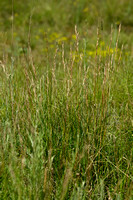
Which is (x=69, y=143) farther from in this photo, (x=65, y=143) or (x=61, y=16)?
(x=61, y=16)

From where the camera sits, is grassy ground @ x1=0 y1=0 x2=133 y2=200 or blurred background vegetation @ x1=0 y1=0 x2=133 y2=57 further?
blurred background vegetation @ x1=0 y1=0 x2=133 y2=57

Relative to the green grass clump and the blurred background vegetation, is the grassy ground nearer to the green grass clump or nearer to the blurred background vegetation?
the green grass clump

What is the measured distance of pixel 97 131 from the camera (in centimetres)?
185

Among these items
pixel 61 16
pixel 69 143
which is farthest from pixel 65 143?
pixel 61 16

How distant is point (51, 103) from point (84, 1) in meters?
5.19

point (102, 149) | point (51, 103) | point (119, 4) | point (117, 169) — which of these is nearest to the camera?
point (117, 169)

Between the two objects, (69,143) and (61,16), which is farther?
(61,16)

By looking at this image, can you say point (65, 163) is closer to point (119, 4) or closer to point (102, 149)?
point (102, 149)

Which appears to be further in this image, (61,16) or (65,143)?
(61,16)

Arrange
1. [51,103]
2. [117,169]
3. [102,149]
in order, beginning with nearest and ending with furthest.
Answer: [117,169], [102,149], [51,103]

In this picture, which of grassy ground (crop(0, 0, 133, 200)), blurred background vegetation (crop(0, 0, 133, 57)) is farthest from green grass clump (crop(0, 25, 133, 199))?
blurred background vegetation (crop(0, 0, 133, 57))

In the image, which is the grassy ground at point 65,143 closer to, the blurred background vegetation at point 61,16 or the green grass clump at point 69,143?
the green grass clump at point 69,143

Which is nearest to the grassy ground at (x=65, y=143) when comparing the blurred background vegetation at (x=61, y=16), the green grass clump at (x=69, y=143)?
the green grass clump at (x=69, y=143)

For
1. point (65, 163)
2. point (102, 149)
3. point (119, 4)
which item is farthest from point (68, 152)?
point (119, 4)
